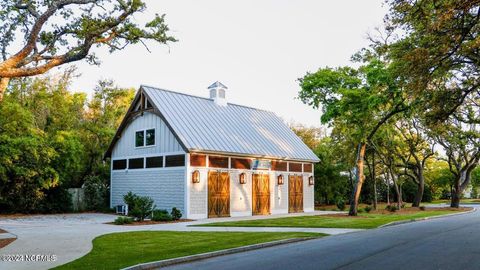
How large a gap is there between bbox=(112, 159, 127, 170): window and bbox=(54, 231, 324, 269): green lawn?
13012 millimetres

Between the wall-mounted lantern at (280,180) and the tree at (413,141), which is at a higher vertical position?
the tree at (413,141)

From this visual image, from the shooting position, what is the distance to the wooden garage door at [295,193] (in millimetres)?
28844

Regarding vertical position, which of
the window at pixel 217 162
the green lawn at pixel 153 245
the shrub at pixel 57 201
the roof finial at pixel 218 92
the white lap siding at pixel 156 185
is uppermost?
the roof finial at pixel 218 92

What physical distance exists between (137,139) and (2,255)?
1654 centimetres

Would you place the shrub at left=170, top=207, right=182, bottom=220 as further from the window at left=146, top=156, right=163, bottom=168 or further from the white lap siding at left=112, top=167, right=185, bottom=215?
the window at left=146, top=156, right=163, bottom=168

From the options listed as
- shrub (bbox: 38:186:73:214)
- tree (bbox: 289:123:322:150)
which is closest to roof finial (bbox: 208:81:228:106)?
shrub (bbox: 38:186:73:214)

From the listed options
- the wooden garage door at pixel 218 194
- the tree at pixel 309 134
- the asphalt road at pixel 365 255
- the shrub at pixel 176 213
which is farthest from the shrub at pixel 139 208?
the tree at pixel 309 134

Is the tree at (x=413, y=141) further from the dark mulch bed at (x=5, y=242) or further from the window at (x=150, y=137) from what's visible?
the dark mulch bed at (x=5, y=242)

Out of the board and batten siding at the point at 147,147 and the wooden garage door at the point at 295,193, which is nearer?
the board and batten siding at the point at 147,147

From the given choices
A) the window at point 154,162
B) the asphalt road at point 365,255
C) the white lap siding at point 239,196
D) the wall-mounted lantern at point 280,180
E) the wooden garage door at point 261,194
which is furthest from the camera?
the wall-mounted lantern at point 280,180

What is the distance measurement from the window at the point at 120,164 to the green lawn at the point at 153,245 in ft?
42.7

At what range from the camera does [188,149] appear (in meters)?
22.4

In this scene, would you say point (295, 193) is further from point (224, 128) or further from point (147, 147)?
point (147, 147)

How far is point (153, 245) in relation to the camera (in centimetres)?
1204
